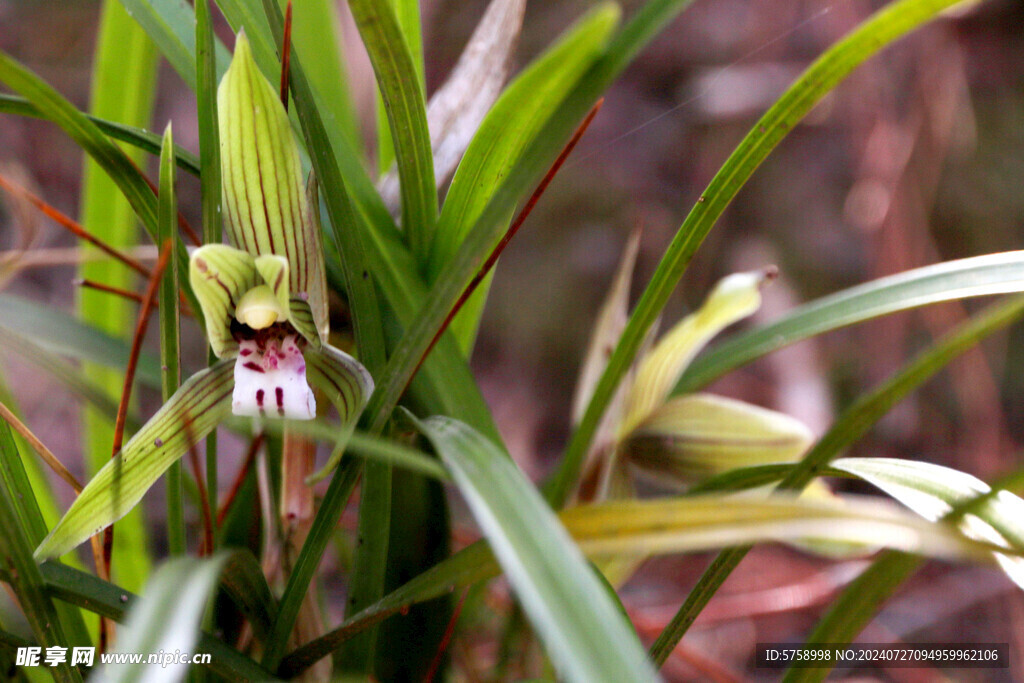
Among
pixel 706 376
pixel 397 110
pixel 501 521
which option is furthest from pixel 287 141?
pixel 706 376

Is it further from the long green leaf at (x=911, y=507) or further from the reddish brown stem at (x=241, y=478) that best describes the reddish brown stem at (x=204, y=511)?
the long green leaf at (x=911, y=507)

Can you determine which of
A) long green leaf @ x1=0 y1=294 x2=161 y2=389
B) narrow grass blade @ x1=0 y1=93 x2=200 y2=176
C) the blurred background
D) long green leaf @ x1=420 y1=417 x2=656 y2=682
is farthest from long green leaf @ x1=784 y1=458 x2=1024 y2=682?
the blurred background

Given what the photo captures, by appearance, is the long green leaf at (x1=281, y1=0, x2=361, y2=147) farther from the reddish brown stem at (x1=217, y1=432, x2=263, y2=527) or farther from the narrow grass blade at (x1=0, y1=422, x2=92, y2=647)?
the narrow grass blade at (x1=0, y1=422, x2=92, y2=647)

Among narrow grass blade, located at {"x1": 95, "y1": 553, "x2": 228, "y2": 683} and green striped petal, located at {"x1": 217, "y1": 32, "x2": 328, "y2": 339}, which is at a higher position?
green striped petal, located at {"x1": 217, "y1": 32, "x2": 328, "y2": 339}

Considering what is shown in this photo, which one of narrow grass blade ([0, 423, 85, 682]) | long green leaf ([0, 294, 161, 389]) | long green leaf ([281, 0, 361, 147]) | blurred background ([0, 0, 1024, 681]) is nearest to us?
narrow grass blade ([0, 423, 85, 682])

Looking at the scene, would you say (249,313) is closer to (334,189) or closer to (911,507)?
(334,189)

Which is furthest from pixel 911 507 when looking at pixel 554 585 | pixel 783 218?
pixel 783 218

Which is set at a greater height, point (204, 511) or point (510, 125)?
point (510, 125)

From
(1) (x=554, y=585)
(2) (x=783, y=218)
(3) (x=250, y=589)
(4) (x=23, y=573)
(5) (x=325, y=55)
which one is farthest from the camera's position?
(2) (x=783, y=218)
